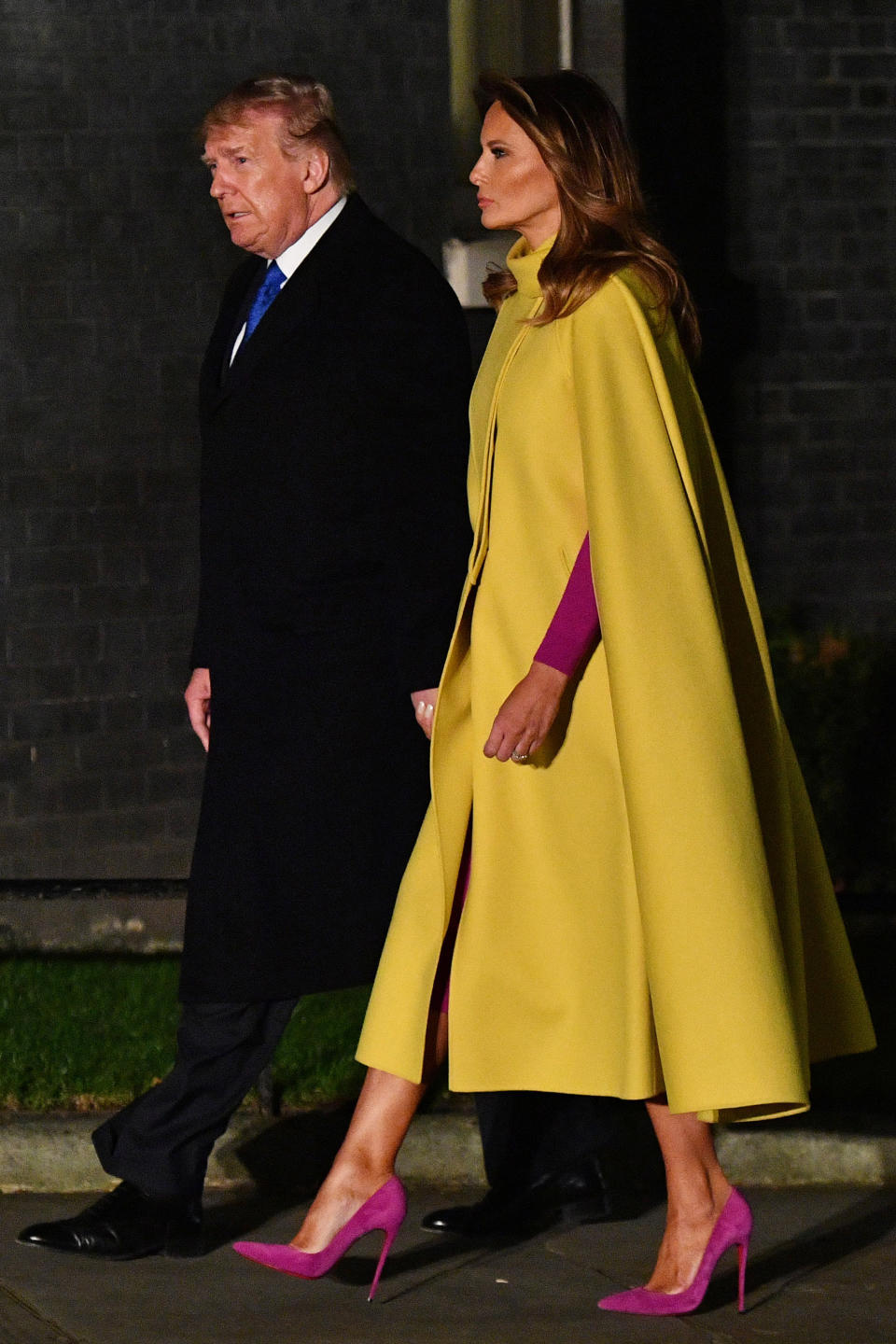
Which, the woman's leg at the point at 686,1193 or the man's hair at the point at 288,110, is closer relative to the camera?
the woman's leg at the point at 686,1193

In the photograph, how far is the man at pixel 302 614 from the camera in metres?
4.09

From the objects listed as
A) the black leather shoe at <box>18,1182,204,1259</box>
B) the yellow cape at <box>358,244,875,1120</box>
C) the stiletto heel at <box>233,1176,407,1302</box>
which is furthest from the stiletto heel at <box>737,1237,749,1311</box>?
the black leather shoe at <box>18,1182,204,1259</box>

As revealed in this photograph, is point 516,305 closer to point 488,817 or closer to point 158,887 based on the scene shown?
point 488,817

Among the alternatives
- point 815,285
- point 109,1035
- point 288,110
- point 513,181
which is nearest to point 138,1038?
point 109,1035

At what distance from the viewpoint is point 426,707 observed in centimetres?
408

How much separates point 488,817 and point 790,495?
25.4 feet

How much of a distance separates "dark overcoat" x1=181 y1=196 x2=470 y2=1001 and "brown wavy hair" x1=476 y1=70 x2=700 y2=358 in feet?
1.44

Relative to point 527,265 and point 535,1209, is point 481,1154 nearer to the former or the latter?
point 535,1209

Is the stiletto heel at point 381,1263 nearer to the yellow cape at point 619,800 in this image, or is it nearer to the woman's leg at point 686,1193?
the yellow cape at point 619,800

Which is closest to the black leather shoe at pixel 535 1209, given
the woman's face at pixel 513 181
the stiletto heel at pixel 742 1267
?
the stiletto heel at pixel 742 1267

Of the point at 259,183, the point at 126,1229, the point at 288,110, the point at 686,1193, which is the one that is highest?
the point at 288,110

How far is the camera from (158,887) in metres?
5.25

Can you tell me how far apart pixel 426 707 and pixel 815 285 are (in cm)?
766

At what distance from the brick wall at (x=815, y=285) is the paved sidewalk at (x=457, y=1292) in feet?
23.2
